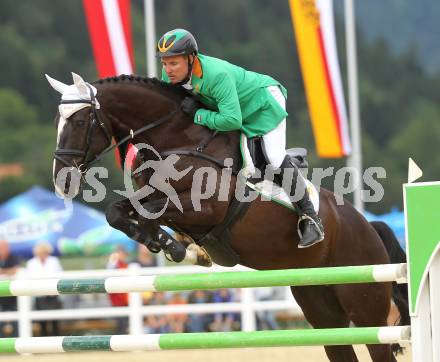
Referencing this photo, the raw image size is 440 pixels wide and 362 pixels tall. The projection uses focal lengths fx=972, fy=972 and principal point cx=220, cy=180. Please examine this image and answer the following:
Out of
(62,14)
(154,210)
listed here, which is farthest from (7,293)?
(62,14)

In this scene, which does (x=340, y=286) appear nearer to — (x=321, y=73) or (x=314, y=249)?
(x=314, y=249)

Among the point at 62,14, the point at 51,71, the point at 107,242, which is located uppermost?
the point at 62,14

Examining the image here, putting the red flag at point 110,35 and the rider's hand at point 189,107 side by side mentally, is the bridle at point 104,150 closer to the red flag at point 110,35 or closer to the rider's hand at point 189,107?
the rider's hand at point 189,107

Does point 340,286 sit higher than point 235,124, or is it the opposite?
point 235,124

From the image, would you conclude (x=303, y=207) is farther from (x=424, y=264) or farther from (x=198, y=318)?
(x=198, y=318)

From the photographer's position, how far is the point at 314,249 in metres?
Answer: 6.36

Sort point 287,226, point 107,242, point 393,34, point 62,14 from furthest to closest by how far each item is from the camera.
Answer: point 393,34 → point 62,14 → point 107,242 → point 287,226

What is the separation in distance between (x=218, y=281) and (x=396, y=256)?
254cm

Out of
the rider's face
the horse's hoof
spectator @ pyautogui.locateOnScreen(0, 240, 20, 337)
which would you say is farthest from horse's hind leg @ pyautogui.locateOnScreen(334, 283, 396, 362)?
spectator @ pyautogui.locateOnScreen(0, 240, 20, 337)

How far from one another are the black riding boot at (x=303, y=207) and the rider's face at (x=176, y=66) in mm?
861

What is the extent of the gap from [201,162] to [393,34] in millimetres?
74217

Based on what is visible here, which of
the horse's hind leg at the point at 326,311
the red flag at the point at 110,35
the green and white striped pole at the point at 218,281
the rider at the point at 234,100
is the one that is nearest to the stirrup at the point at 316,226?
the rider at the point at 234,100

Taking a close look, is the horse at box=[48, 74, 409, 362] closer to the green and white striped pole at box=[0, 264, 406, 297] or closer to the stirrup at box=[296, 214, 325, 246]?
the stirrup at box=[296, 214, 325, 246]

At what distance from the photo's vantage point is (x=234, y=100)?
5805mm
